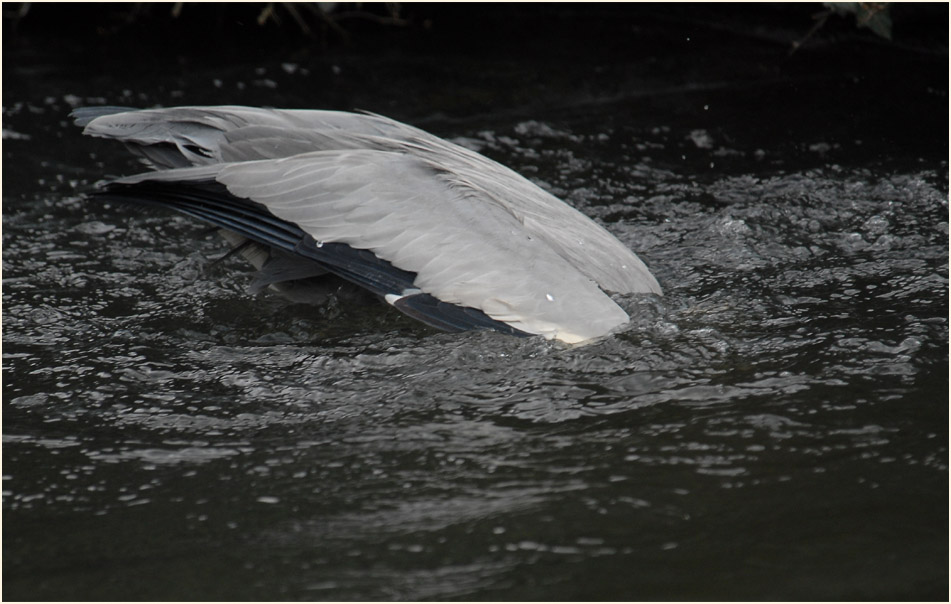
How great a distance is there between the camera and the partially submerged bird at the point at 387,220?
153 inches

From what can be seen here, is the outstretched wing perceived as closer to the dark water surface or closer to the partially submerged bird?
the partially submerged bird

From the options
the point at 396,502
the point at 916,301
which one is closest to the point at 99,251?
the point at 396,502

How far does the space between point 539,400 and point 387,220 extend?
90 cm

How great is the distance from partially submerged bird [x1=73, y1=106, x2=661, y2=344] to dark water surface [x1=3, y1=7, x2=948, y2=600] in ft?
0.49

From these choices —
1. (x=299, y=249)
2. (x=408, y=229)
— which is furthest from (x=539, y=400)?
(x=299, y=249)

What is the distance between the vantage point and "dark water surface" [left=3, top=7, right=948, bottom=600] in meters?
2.73

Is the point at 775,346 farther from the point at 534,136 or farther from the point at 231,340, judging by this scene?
the point at 534,136

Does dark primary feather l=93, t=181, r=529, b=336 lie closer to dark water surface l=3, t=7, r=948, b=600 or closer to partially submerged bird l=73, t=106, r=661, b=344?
partially submerged bird l=73, t=106, r=661, b=344

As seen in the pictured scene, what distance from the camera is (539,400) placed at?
3.54 m

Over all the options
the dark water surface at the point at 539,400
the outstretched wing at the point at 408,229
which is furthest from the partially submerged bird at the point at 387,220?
the dark water surface at the point at 539,400

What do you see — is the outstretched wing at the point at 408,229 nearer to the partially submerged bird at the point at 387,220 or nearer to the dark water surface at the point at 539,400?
the partially submerged bird at the point at 387,220

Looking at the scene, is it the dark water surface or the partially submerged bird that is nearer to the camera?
the dark water surface

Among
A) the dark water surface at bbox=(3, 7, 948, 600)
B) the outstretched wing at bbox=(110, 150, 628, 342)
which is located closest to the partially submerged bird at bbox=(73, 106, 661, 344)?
the outstretched wing at bbox=(110, 150, 628, 342)

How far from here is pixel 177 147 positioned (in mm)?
4293
